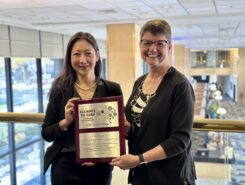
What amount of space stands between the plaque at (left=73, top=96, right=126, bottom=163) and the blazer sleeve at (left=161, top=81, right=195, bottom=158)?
0.88ft

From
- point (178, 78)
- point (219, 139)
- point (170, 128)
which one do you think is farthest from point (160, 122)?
point (219, 139)

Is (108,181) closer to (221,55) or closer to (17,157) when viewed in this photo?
(17,157)

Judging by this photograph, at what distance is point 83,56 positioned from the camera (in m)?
1.94

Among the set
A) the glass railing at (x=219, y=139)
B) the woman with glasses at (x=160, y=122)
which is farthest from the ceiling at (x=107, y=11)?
the woman with glasses at (x=160, y=122)

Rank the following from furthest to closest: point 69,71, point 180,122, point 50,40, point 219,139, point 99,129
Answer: point 50,40 < point 219,139 < point 69,71 < point 99,129 < point 180,122

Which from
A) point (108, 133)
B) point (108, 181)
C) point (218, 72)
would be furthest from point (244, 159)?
point (218, 72)

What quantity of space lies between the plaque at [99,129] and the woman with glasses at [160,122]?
0.08 m

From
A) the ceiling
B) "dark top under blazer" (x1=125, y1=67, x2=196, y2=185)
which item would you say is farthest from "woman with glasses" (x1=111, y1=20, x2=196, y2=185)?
the ceiling

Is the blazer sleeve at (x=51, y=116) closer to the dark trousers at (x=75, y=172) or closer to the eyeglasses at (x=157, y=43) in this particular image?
the dark trousers at (x=75, y=172)

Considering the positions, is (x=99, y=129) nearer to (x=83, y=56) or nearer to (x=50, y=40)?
(x=83, y=56)

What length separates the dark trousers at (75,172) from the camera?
1953 mm

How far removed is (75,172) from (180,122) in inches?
29.3

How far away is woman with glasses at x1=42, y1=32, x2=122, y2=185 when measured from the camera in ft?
6.39

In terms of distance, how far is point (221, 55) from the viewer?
32.8 metres
